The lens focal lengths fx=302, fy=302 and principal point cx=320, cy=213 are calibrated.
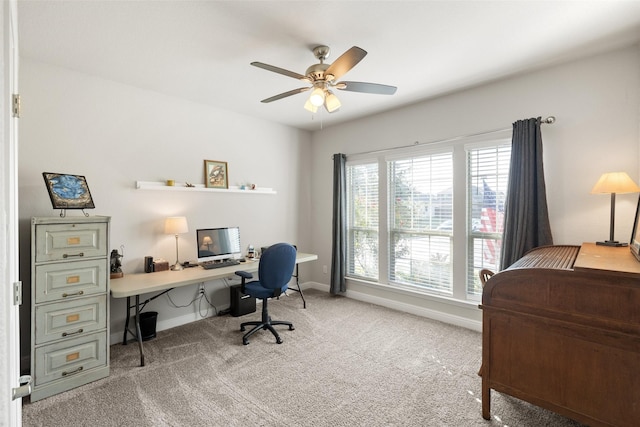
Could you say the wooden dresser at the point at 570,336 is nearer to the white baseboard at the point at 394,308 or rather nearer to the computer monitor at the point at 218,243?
the white baseboard at the point at 394,308

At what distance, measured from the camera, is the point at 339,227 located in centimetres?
463

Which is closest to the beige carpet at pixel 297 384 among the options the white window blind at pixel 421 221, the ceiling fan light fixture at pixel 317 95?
the white window blind at pixel 421 221

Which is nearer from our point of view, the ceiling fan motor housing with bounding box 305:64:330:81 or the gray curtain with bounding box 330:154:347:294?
the ceiling fan motor housing with bounding box 305:64:330:81

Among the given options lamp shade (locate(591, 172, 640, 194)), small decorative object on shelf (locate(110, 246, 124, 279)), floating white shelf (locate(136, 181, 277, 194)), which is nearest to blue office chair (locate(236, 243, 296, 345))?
small decorative object on shelf (locate(110, 246, 124, 279))

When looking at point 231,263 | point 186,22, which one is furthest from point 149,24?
point 231,263

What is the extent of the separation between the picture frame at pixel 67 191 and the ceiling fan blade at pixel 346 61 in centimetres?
234

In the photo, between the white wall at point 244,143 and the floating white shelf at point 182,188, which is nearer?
the white wall at point 244,143

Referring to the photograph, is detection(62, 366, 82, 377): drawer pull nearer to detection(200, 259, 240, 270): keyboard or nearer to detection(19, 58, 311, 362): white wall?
detection(19, 58, 311, 362): white wall

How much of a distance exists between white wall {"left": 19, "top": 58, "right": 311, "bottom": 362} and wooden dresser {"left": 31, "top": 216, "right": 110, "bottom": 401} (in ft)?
1.87

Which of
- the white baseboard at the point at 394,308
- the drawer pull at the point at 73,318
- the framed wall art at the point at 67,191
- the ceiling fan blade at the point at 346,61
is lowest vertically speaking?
the white baseboard at the point at 394,308

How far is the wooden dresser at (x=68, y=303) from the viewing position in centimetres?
222

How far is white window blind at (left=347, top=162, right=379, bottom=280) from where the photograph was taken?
447cm

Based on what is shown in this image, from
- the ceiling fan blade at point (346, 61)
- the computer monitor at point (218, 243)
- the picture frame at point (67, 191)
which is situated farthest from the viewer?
the computer monitor at point (218, 243)

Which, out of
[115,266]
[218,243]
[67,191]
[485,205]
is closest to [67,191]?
[67,191]
